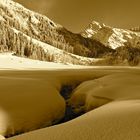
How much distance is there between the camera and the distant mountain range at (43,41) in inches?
2633

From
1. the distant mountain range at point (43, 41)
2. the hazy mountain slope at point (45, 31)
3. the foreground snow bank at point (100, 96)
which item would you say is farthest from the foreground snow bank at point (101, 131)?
the hazy mountain slope at point (45, 31)

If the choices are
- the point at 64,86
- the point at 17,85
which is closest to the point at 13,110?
the point at 17,85

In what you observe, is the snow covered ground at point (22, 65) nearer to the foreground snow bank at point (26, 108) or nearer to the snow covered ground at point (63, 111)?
the foreground snow bank at point (26, 108)

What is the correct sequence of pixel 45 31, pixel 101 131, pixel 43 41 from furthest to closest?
pixel 45 31 → pixel 43 41 → pixel 101 131

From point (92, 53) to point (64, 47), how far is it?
11845 millimetres

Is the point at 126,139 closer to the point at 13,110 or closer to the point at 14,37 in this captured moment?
the point at 13,110

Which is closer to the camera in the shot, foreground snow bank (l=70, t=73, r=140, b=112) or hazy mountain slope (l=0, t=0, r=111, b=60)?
foreground snow bank (l=70, t=73, r=140, b=112)

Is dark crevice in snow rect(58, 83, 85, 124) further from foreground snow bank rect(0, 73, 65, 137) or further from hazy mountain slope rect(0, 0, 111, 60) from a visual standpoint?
hazy mountain slope rect(0, 0, 111, 60)

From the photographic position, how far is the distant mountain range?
219 feet

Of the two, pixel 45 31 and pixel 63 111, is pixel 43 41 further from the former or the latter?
pixel 63 111

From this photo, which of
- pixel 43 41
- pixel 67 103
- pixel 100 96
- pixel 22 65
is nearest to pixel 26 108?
pixel 100 96

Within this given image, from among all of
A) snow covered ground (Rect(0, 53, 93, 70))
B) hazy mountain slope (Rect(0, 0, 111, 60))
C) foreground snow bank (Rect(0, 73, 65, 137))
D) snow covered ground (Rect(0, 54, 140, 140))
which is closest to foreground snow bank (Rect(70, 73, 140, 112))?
snow covered ground (Rect(0, 54, 140, 140))

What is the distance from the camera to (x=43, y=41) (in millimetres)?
87562

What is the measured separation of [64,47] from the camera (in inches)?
3514
